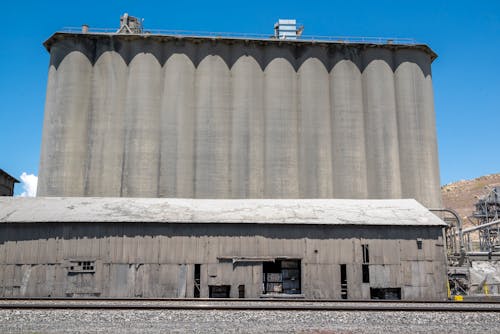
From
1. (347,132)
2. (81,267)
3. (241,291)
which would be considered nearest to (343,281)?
(241,291)

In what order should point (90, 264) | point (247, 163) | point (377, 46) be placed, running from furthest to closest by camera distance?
point (377, 46) → point (247, 163) → point (90, 264)

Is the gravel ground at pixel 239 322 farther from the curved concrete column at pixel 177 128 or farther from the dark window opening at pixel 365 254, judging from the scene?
the curved concrete column at pixel 177 128

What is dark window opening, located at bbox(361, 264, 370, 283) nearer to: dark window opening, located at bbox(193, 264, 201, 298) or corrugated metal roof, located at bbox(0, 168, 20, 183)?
dark window opening, located at bbox(193, 264, 201, 298)

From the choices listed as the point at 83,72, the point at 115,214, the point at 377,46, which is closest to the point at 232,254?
the point at 115,214

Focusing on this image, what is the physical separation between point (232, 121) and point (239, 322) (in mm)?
26834

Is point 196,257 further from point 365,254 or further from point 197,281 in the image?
point 365,254

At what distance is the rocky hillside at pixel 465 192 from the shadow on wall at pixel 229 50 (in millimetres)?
71493

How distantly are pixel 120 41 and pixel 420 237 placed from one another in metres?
30.3

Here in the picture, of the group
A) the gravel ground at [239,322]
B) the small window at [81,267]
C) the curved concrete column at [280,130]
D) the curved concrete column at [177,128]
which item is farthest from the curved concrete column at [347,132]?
the gravel ground at [239,322]

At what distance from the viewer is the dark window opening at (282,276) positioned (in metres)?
26.8

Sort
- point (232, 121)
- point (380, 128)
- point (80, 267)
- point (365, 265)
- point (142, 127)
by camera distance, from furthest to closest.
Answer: point (380, 128) → point (232, 121) → point (142, 127) → point (365, 265) → point (80, 267)

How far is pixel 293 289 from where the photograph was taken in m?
26.7

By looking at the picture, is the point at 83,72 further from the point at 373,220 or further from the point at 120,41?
the point at 373,220

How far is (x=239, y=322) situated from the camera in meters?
13.8
